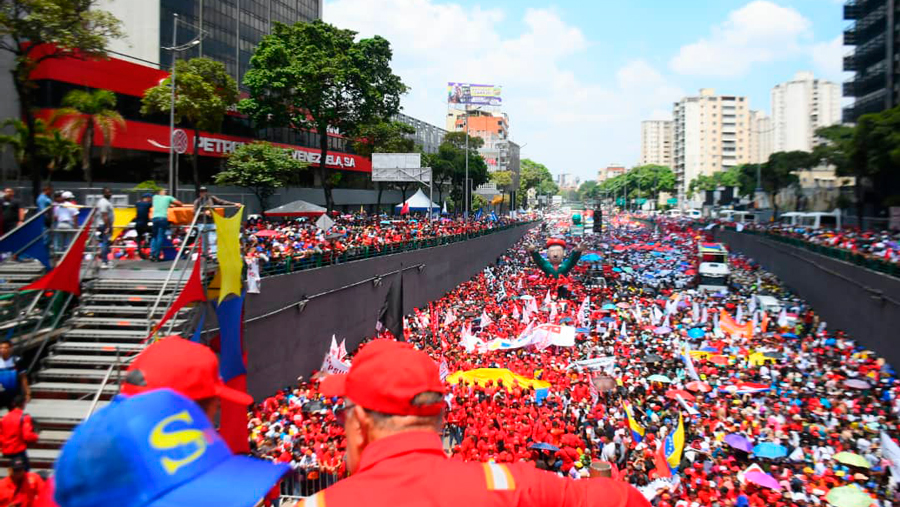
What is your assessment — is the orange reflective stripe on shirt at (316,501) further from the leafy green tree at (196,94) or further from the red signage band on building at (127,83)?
the leafy green tree at (196,94)

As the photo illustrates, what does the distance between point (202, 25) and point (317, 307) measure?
23941 millimetres

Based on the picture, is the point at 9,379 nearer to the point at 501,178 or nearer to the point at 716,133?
the point at 501,178

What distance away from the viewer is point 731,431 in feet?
47.2

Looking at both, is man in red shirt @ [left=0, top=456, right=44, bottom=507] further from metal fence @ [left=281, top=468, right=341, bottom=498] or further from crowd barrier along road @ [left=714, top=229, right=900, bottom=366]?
crowd barrier along road @ [left=714, top=229, right=900, bottom=366]

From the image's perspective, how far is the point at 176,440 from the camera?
6.52 feet

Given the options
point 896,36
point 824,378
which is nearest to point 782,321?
point 824,378

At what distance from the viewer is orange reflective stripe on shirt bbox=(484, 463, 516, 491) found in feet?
6.87

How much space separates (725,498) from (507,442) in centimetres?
400

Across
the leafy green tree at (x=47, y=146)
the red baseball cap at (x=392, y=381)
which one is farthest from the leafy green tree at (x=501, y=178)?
the red baseball cap at (x=392, y=381)

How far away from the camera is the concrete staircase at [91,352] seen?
27.7 ft

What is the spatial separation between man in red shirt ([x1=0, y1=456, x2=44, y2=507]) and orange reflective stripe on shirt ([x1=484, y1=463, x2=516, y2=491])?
617cm

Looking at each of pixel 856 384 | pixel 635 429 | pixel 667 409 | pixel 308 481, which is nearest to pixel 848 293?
pixel 856 384

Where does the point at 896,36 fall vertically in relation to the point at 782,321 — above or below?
above

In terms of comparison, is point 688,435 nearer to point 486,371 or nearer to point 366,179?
point 486,371
